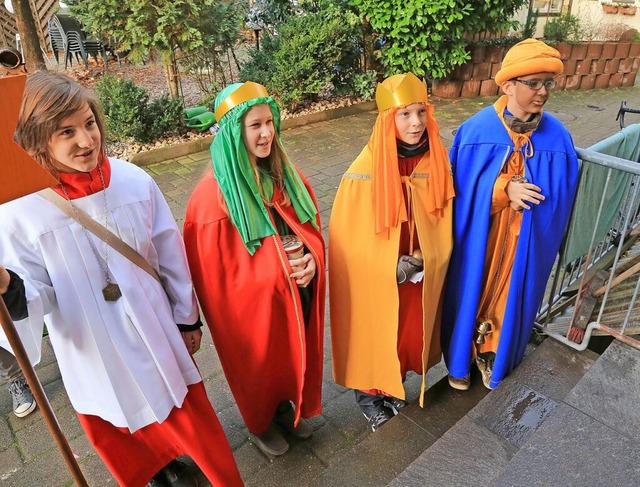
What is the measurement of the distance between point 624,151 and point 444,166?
1.48 metres

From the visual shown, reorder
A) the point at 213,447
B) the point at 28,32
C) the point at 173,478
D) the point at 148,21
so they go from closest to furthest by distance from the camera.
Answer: the point at 213,447, the point at 173,478, the point at 28,32, the point at 148,21

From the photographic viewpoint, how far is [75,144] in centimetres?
172

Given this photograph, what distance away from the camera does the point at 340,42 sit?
8.55 m

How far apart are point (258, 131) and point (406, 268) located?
3.24 feet

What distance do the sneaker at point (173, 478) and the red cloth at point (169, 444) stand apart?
0.21 m

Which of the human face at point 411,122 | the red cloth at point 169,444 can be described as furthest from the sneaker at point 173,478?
the human face at point 411,122

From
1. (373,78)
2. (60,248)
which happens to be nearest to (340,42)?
(373,78)

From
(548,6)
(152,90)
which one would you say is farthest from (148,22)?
(548,6)

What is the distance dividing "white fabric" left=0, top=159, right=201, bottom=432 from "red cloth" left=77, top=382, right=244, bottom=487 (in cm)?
11

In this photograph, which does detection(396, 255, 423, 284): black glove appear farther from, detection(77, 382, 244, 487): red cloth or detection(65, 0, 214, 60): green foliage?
detection(65, 0, 214, 60): green foliage

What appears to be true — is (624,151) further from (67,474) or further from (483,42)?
(483,42)

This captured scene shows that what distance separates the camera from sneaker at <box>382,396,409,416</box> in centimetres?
290

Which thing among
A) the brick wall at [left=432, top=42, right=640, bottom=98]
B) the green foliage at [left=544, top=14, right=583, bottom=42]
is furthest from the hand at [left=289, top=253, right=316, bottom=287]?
the green foliage at [left=544, top=14, right=583, bottom=42]

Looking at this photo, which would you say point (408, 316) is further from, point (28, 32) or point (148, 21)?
point (28, 32)
